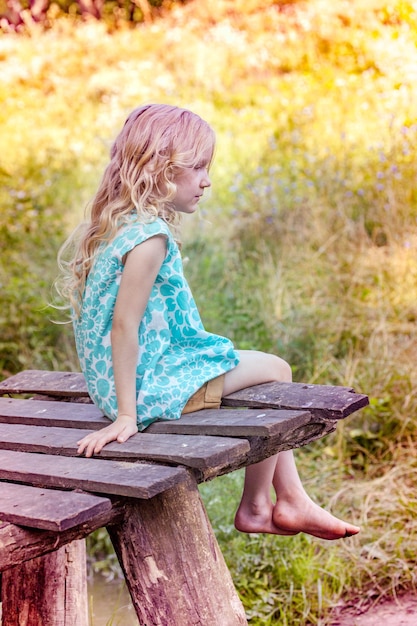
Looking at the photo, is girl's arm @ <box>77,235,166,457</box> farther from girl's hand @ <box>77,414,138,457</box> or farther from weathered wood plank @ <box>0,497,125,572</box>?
weathered wood plank @ <box>0,497,125,572</box>

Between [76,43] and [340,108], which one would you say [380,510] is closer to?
[340,108]

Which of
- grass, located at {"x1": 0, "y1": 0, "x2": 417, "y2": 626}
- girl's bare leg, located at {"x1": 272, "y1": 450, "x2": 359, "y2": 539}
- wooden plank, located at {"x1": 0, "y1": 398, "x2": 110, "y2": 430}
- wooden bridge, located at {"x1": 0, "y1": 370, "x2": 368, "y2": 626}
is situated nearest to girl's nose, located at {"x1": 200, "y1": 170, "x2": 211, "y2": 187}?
wooden bridge, located at {"x1": 0, "y1": 370, "x2": 368, "y2": 626}

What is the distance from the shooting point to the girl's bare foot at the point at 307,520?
2312 millimetres

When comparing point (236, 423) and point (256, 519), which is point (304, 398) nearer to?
point (236, 423)

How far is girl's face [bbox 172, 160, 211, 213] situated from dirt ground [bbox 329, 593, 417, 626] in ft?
5.30

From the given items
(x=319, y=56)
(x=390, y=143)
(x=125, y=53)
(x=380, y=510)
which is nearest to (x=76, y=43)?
(x=125, y=53)

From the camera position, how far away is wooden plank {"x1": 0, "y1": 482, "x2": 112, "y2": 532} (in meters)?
1.59

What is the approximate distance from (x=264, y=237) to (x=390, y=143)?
119cm

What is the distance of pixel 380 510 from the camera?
3418 mm

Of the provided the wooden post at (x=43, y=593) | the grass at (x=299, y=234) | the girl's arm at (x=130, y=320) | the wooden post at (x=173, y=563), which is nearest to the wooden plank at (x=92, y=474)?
the wooden post at (x=173, y=563)

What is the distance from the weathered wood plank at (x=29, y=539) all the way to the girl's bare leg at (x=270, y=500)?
69cm

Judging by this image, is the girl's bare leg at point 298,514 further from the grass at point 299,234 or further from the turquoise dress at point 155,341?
the grass at point 299,234

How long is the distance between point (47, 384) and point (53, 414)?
0.40 m

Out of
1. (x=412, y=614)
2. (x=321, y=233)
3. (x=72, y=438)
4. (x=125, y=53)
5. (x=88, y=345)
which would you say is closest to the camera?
(x=72, y=438)
